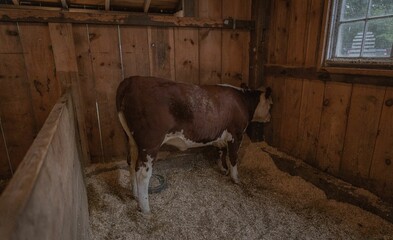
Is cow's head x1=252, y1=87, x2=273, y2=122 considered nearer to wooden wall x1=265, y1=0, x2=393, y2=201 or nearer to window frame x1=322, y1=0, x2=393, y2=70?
wooden wall x1=265, y1=0, x2=393, y2=201

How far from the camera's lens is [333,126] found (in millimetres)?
2158

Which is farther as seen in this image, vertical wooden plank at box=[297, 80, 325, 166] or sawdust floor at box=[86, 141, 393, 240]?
vertical wooden plank at box=[297, 80, 325, 166]

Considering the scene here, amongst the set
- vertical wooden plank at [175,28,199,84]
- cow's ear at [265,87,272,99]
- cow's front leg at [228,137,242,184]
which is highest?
vertical wooden plank at [175,28,199,84]

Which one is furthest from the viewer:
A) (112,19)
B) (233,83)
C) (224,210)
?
(233,83)

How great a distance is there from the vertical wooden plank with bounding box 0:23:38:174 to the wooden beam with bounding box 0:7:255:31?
12 cm

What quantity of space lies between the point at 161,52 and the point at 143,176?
133cm

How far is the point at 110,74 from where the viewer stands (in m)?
2.42

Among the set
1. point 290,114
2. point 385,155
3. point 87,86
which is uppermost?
point 87,86

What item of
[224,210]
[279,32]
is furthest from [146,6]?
[224,210]

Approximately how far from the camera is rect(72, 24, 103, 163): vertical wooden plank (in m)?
2.26

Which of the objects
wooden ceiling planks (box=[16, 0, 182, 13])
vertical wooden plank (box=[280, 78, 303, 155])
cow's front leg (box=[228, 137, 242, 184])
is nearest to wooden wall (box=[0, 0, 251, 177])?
wooden ceiling planks (box=[16, 0, 182, 13])

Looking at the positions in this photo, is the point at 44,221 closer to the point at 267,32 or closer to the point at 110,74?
the point at 110,74

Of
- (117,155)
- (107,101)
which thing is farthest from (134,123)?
(117,155)

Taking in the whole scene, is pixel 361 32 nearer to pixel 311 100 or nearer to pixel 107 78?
pixel 311 100
